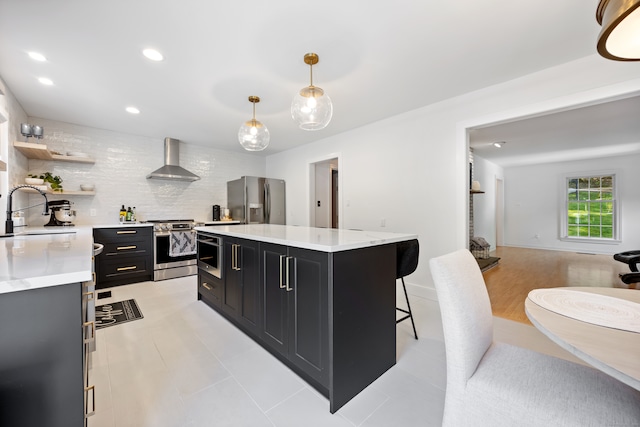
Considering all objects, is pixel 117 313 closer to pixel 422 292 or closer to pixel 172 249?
pixel 172 249

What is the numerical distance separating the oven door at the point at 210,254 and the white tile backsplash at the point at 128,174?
222 centimetres

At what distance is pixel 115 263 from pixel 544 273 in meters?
6.93

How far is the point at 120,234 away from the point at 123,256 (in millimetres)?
329

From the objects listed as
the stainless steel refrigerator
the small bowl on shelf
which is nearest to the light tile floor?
the small bowl on shelf

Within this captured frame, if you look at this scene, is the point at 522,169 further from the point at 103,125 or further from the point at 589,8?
the point at 103,125

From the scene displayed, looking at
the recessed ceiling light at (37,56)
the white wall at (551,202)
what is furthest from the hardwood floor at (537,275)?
the recessed ceiling light at (37,56)

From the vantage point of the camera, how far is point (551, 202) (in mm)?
7086

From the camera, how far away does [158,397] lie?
154cm

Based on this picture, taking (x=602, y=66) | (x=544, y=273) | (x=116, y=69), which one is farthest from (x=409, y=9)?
(x=544, y=273)

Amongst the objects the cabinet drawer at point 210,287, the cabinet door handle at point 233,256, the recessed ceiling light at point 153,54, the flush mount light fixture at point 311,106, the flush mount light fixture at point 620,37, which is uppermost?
the recessed ceiling light at point 153,54

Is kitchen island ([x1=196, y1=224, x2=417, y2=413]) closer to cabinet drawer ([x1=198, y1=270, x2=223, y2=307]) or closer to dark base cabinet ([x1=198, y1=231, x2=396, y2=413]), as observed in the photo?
dark base cabinet ([x1=198, y1=231, x2=396, y2=413])

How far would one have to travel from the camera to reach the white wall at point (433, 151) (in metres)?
2.30

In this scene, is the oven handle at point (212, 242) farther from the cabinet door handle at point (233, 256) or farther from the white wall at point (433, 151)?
the white wall at point (433, 151)

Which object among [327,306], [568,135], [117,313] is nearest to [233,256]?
[327,306]
